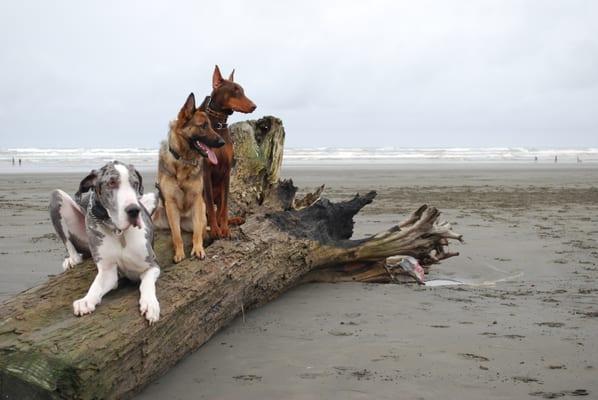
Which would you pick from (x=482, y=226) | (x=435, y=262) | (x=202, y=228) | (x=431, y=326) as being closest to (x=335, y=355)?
(x=431, y=326)

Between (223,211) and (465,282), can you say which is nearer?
(223,211)

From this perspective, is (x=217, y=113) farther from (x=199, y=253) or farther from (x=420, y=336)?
(x=420, y=336)

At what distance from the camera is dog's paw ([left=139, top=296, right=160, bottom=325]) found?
444 centimetres

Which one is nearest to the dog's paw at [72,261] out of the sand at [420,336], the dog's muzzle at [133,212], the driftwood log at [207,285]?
the driftwood log at [207,285]

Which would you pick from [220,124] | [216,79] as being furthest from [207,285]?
[216,79]

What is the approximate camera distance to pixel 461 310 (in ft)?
21.1

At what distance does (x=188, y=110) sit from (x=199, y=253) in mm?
1345

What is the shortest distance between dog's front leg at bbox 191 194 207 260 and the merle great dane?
2.29 ft

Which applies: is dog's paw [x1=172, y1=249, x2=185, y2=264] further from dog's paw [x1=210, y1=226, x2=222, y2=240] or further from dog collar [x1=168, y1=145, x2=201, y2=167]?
dog collar [x1=168, y1=145, x2=201, y2=167]

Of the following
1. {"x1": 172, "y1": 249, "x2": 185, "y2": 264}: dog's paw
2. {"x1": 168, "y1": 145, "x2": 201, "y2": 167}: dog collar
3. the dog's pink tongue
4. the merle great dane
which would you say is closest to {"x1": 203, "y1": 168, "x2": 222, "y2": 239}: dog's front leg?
{"x1": 168, "y1": 145, "x2": 201, "y2": 167}: dog collar

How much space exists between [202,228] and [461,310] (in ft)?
9.37

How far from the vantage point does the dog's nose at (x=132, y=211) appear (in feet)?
13.8

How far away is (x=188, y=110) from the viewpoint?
5.69 metres

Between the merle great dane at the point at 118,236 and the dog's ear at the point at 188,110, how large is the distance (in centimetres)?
113
